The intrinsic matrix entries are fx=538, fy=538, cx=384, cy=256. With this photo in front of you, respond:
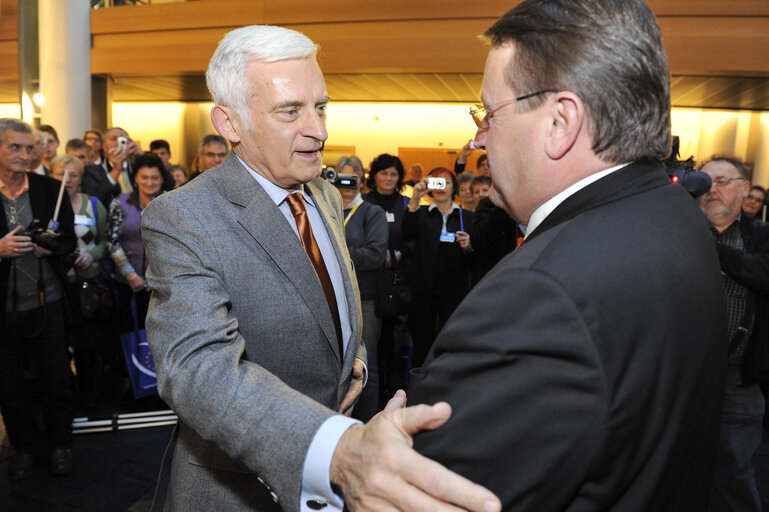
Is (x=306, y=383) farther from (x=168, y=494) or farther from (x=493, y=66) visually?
(x=493, y=66)

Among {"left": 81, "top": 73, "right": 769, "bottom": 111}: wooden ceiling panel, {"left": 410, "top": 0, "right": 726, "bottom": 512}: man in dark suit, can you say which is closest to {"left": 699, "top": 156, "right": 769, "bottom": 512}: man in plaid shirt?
{"left": 410, "top": 0, "right": 726, "bottom": 512}: man in dark suit

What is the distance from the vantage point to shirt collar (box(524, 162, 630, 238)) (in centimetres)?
88

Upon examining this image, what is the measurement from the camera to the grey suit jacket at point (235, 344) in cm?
97

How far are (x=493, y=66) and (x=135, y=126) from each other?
14693mm

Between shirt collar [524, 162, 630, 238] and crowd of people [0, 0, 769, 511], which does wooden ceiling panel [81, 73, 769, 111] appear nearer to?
crowd of people [0, 0, 769, 511]

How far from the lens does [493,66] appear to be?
0.97 meters

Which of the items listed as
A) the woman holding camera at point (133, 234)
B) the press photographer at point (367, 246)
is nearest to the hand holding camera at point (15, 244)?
the woman holding camera at point (133, 234)

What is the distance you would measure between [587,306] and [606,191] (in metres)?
0.24

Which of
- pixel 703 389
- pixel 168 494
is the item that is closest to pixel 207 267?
pixel 168 494

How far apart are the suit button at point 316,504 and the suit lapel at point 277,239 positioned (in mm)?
493

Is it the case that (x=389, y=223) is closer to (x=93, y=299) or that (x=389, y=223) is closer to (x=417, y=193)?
(x=417, y=193)

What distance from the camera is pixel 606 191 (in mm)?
835

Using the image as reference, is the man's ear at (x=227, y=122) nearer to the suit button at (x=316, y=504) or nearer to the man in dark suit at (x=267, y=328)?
the man in dark suit at (x=267, y=328)

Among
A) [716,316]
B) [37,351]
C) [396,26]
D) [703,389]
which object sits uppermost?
[396,26]
